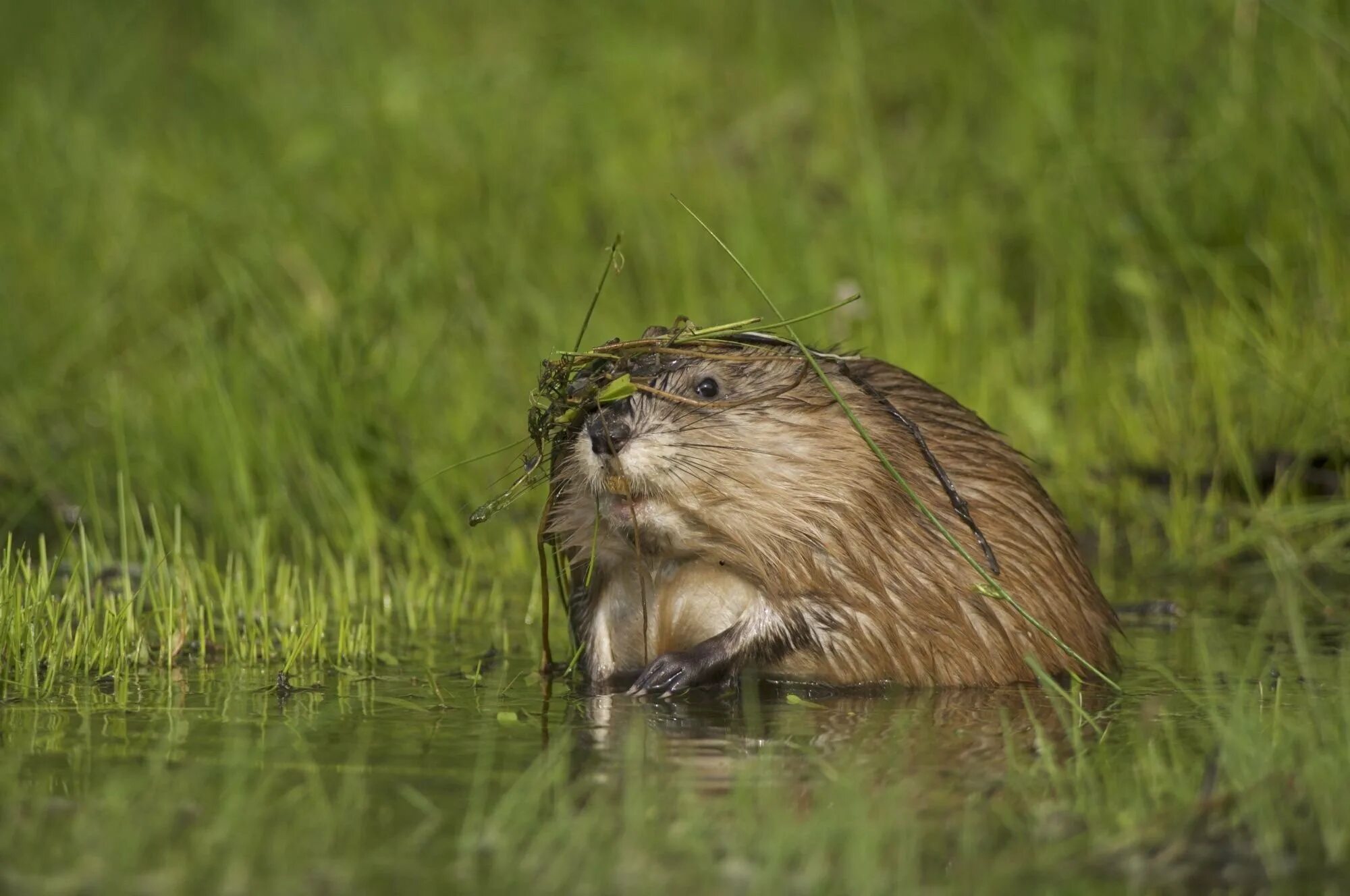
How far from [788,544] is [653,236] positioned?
340cm

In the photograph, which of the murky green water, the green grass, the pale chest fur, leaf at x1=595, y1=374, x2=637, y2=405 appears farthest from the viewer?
the pale chest fur

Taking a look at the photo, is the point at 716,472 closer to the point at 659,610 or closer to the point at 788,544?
the point at 788,544

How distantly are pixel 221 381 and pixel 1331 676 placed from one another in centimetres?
322

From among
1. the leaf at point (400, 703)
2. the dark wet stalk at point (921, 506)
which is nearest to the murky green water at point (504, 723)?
the leaf at point (400, 703)

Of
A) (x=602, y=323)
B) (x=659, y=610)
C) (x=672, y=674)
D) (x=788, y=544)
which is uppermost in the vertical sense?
(x=602, y=323)

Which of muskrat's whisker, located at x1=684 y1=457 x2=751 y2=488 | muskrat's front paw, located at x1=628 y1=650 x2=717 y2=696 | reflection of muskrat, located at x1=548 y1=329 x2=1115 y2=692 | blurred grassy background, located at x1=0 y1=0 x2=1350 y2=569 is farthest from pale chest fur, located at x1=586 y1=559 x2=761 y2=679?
blurred grassy background, located at x1=0 y1=0 x2=1350 y2=569

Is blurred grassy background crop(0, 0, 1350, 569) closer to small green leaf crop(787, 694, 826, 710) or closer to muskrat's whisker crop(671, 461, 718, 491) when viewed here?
muskrat's whisker crop(671, 461, 718, 491)

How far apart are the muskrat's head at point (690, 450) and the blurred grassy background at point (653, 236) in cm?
150

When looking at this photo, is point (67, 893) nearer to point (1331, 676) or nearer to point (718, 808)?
point (718, 808)

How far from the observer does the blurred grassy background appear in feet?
18.1

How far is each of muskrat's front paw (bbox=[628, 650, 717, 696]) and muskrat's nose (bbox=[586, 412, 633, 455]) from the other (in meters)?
0.48

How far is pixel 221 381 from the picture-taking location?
5.41 metres

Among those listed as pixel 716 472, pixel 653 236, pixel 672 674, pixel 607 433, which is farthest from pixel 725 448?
pixel 653 236

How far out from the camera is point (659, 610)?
12.6 feet
